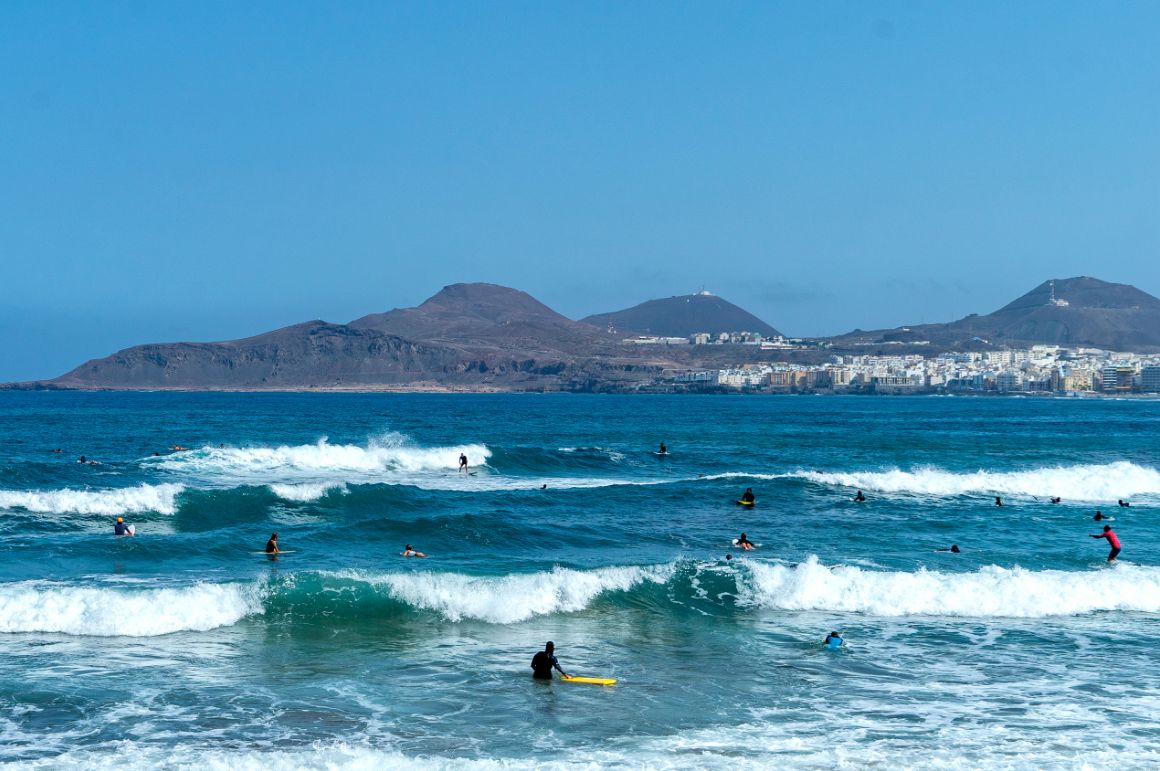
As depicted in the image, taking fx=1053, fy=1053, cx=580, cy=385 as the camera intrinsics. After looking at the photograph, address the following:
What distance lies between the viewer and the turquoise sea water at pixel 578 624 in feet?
49.5

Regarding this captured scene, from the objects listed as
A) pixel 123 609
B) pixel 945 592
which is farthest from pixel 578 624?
pixel 123 609

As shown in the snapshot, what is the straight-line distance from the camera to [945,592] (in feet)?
81.1

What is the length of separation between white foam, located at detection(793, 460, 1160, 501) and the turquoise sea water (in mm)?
259

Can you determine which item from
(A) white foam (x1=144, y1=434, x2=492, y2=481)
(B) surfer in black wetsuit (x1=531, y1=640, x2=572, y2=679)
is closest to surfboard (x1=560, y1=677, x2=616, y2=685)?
(B) surfer in black wetsuit (x1=531, y1=640, x2=572, y2=679)

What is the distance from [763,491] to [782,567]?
17.2 meters

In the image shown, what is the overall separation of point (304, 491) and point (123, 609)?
60.9 ft

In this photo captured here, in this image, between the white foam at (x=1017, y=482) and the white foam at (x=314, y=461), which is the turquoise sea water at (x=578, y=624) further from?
the white foam at (x=314, y=461)

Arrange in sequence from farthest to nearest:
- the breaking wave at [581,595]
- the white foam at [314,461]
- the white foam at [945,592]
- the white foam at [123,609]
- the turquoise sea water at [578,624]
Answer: the white foam at [314,461] → the white foam at [945,592] → the breaking wave at [581,595] → the white foam at [123,609] → the turquoise sea water at [578,624]

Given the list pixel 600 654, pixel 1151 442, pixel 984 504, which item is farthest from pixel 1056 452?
pixel 600 654

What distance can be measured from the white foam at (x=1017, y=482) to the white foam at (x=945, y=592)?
19.7 metres

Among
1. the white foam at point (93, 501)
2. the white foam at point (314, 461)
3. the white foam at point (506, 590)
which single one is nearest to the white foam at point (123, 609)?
the white foam at point (506, 590)

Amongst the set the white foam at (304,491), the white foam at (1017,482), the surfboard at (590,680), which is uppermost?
the white foam at (304,491)

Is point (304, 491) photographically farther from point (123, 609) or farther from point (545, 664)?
point (545, 664)

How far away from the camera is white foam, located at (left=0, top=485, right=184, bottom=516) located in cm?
3503
